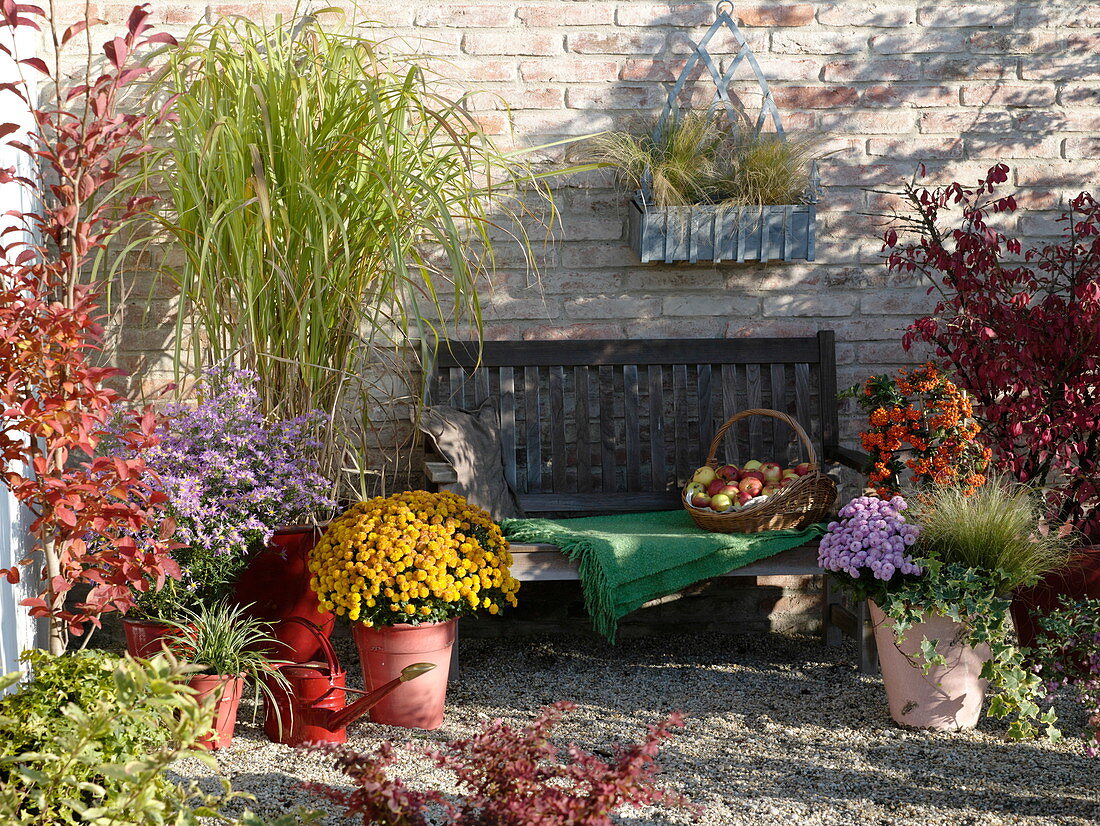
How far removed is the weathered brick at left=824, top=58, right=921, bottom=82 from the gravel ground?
1.76 meters

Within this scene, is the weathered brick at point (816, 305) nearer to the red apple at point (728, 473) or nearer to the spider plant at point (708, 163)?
the spider plant at point (708, 163)

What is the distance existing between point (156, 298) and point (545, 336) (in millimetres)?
1172

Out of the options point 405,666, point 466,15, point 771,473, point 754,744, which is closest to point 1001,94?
point 771,473

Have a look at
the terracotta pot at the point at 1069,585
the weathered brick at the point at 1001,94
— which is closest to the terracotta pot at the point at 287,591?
the terracotta pot at the point at 1069,585

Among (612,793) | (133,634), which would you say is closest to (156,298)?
(133,634)

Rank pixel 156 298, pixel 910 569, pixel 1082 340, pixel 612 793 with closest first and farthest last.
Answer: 1. pixel 612 793
2. pixel 910 569
3. pixel 1082 340
4. pixel 156 298

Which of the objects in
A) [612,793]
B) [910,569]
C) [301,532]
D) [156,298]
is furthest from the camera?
[156,298]

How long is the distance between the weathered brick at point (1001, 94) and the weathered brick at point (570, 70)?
1.11 m

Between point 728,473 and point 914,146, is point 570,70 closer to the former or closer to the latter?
point 914,146

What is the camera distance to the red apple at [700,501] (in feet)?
9.35

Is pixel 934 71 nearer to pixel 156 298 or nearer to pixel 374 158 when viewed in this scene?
pixel 374 158

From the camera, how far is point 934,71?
3.24m

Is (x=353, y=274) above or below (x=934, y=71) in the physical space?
below

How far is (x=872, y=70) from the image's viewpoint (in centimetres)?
323
